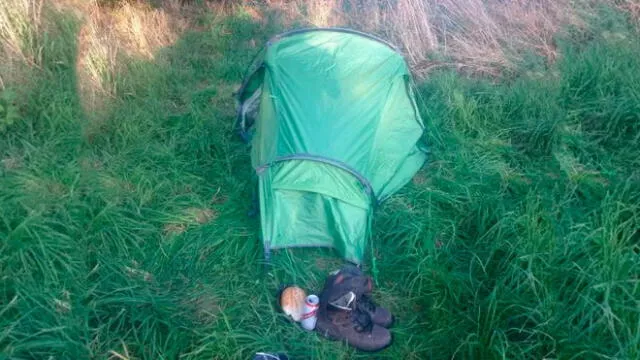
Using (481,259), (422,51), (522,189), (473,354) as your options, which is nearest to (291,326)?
(473,354)

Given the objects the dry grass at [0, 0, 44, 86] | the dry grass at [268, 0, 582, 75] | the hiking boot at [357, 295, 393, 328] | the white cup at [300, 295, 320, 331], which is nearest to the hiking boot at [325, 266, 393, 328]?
the hiking boot at [357, 295, 393, 328]

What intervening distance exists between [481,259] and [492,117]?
1.98 m

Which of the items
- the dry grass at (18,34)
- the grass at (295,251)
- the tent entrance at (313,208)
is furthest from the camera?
the dry grass at (18,34)

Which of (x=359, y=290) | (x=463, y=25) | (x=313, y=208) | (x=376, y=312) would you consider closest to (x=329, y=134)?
(x=313, y=208)

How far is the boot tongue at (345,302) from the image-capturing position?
2877 mm

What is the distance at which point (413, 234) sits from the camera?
11.4 feet

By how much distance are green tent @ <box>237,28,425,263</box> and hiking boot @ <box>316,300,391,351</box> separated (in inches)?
20.9

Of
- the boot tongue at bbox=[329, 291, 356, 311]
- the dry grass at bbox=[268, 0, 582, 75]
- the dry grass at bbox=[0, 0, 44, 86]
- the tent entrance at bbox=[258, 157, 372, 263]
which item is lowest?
the boot tongue at bbox=[329, 291, 356, 311]

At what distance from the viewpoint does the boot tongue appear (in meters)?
2.88

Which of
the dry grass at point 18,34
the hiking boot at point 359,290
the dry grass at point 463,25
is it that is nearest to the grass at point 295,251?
the dry grass at point 18,34

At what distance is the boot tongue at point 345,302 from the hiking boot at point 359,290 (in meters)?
0.02

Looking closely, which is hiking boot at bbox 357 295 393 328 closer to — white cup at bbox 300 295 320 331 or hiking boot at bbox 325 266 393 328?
hiking boot at bbox 325 266 393 328

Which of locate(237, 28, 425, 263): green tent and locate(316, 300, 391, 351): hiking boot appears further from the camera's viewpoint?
locate(237, 28, 425, 263): green tent

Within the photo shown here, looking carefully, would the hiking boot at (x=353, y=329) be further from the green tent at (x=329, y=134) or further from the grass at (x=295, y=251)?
the green tent at (x=329, y=134)
